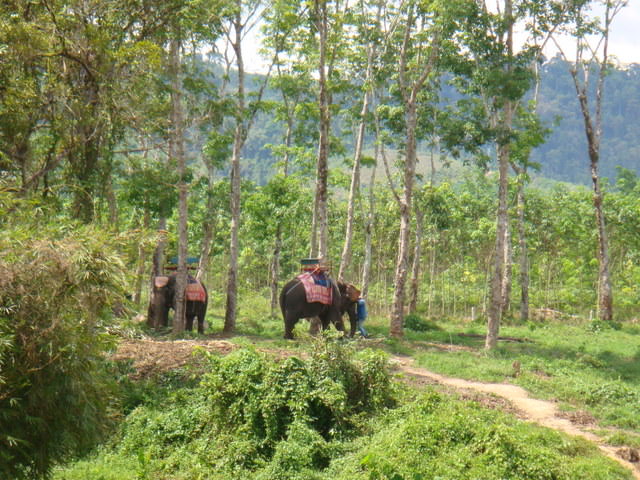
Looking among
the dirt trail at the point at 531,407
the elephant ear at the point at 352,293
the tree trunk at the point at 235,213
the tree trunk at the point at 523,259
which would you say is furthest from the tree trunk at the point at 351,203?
the tree trunk at the point at 523,259

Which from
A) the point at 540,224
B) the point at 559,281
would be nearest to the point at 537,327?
the point at 540,224

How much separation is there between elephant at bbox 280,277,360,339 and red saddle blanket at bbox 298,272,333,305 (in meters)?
0.07

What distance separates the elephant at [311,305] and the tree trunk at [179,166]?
219cm

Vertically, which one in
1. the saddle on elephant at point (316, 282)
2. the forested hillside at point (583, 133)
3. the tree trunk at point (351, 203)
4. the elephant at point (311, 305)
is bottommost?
the elephant at point (311, 305)

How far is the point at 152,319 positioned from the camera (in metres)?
17.8

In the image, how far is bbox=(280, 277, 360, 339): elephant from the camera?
15.3m

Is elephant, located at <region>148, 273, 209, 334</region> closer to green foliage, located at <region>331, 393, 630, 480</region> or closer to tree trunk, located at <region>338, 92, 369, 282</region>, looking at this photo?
tree trunk, located at <region>338, 92, 369, 282</region>

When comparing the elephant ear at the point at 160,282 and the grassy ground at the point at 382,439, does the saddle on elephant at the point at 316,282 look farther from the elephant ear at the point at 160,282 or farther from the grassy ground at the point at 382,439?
the elephant ear at the point at 160,282

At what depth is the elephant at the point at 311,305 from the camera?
603 inches

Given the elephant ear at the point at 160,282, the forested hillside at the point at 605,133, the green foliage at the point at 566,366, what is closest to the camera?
the green foliage at the point at 566,366

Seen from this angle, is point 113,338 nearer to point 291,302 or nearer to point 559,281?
point 291,302

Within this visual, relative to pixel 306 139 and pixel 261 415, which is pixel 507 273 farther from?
pixel 261 415

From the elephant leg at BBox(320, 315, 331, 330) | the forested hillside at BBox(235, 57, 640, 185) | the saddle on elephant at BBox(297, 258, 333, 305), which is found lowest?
the elephant leg at BBox(320, 315, 331, 330)

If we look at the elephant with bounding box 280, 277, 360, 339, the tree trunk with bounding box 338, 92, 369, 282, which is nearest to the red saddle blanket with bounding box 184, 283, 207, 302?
the elephant with bounding box 280, 277, 360, 339
